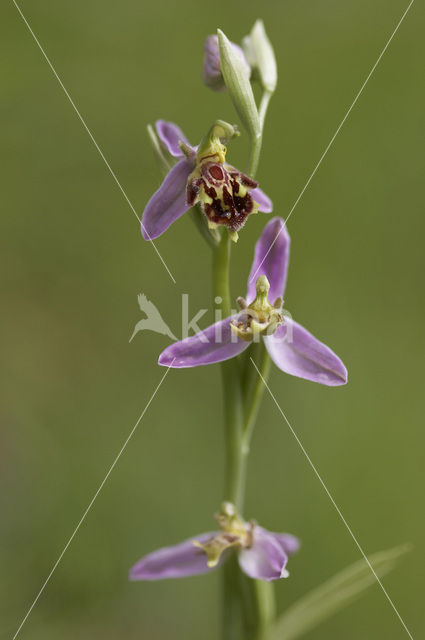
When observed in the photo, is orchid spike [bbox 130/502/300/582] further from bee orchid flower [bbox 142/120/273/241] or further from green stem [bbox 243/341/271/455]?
bee orchid flower [bbox 142/120/273/241]

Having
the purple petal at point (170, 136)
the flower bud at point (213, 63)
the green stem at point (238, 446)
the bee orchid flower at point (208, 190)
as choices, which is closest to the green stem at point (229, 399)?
the green stem at point (238, 446)

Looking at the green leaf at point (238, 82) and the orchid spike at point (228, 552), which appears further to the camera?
the orchid spike at point (228, 552)

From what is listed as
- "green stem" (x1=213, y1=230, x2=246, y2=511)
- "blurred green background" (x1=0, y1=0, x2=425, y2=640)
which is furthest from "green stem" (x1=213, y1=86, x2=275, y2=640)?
"blurred green background" (x1=0, y1=0, x2=425, y2=640)

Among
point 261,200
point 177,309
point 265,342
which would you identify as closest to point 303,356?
point 265,342

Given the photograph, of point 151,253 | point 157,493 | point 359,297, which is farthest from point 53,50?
Result: point 157,493

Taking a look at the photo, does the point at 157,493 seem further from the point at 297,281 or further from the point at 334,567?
the point at 297,281

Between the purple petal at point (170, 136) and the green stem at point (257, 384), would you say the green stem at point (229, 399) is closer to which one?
the green stem at point (257, 384)

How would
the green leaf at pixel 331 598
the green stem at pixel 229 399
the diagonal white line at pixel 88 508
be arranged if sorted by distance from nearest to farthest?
the green stem at pixel 229 399
the green leaf at pixel 331 598
the diagonal white line at pixel 88 508
